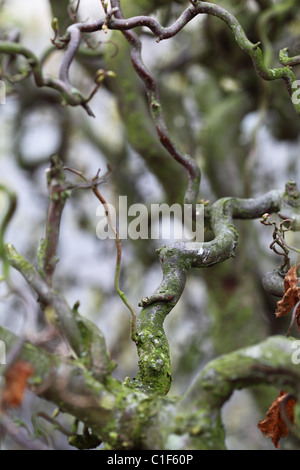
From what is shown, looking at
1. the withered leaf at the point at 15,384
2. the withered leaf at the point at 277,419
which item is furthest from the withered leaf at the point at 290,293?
the withered leaf at the point at 15,384

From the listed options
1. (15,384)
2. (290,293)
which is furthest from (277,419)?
(15,384)

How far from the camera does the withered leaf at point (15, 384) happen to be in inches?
24.5

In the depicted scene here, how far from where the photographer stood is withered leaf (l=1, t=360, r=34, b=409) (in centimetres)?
62

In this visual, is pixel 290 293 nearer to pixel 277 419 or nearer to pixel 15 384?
pixel 277 419

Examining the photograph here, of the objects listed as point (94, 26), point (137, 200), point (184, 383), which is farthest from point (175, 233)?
point (94, 26)

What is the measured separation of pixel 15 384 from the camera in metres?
0.63

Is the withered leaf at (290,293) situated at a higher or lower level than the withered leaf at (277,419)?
higher

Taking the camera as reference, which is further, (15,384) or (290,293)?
(290,293)

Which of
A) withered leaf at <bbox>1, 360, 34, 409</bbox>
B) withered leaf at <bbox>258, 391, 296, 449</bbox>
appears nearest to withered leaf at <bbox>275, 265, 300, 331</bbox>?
withered leaf at <bbox>258, 391, 296, 449</bbox>

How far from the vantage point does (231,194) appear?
3008 millimetres

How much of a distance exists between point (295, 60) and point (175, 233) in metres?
2.42

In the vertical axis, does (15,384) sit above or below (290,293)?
below

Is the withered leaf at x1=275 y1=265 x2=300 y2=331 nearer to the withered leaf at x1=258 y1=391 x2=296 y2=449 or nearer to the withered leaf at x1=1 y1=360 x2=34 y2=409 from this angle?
the withered leaf at x1=258 y1=391 x2=296 y2=449

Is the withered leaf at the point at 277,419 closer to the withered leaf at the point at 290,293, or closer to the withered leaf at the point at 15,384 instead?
the withered leaf at the point at 290,293
